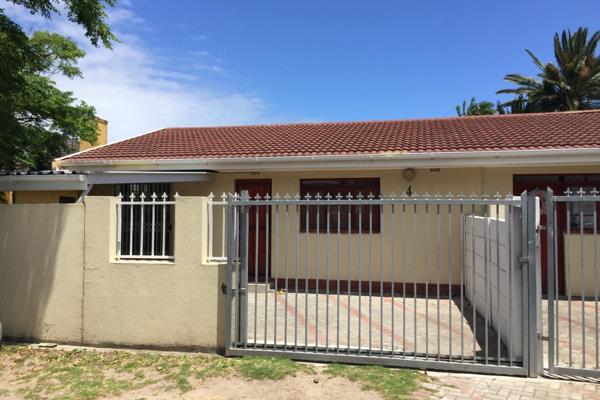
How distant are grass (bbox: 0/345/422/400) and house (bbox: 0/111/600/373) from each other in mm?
389

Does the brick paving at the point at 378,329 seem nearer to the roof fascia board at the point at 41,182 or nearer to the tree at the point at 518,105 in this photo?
the roof fascia board at the point at 41,182

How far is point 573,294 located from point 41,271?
8737 mm

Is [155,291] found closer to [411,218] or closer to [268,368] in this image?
[268,368]

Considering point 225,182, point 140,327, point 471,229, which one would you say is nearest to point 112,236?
point 140,327

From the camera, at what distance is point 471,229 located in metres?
7.77

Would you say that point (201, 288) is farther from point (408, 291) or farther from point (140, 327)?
point (408, 291)

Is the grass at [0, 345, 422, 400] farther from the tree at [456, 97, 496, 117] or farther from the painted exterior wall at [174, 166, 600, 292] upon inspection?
the tree at [456, 97, 496, 117]

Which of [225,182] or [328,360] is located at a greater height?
[225,182]

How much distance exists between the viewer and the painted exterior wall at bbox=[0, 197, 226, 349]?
5586 mm

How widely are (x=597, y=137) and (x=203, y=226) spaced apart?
762cm

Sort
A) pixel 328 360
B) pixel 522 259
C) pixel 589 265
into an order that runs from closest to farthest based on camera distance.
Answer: pixel 522 259 < pixel 328 360 < pixel 589 265

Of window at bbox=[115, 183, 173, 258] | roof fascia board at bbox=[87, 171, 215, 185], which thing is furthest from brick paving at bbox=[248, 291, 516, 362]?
roof fascia board at bbox=[87, 171, 215, 185]

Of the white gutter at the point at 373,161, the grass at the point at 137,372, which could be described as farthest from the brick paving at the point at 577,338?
the white gutter at the point at 373,161

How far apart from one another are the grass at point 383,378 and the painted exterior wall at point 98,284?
1.53 meters
